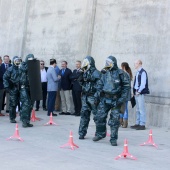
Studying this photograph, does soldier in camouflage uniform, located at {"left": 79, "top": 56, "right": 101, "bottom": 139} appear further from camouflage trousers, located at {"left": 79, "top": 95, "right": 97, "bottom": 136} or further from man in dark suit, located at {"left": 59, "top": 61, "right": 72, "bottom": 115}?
man in dark suit, located at {"left": 59, "top": 61, "right": 72, "bottom": 115}

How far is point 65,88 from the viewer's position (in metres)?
15.3

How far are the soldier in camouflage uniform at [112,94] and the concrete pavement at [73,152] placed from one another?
48cm

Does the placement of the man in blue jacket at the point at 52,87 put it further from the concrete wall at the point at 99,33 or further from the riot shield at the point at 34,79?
the riot shield at the point at 34,79

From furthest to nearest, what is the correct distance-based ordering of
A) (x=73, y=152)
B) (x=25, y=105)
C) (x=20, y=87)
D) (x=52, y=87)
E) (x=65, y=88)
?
(x=65, y=88)
(x=52, y=87)
(x=20, y=87)
(x=25, y=105)
(x=73, y=152)

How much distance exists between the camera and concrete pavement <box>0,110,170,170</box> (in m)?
7.54

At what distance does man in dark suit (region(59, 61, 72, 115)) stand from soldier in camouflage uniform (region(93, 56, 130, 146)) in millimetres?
5418

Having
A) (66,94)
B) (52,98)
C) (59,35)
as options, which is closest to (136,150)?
(52,98)

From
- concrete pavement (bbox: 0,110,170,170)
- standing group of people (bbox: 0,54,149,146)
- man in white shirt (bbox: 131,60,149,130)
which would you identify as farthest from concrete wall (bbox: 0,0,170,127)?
concrete pavement (bbox: 0,110,170,170)

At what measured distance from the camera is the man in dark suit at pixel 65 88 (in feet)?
49.8

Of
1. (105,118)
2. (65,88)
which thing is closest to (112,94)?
(105,118)

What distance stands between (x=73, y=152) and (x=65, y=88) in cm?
673

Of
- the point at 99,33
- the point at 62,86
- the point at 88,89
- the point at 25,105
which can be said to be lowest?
the point at 25,105

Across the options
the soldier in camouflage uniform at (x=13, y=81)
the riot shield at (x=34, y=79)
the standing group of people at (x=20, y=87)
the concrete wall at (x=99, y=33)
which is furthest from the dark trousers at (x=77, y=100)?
the riot shield at (x=34, y=79)

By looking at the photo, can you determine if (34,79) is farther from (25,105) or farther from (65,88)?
(65,88)
